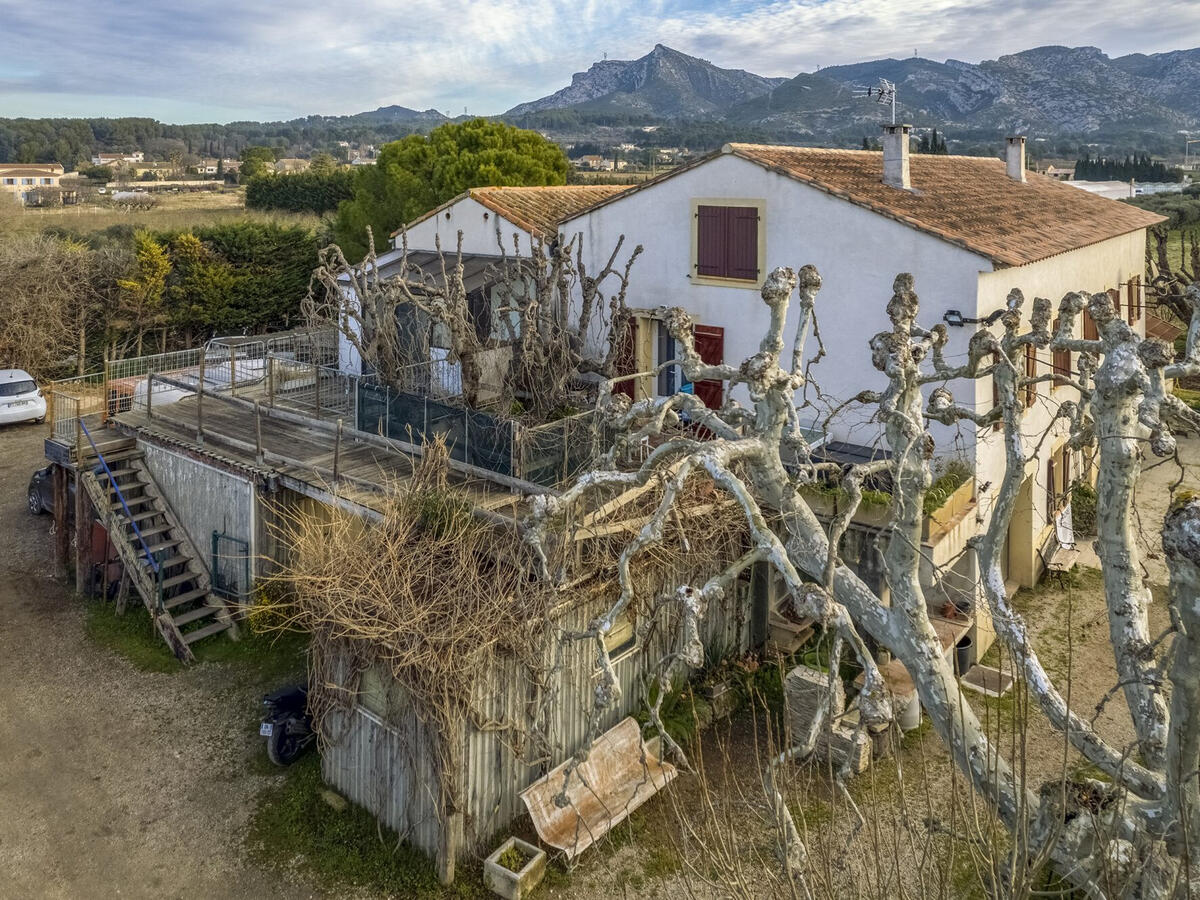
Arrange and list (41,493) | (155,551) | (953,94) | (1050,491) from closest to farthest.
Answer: (155,551)
(1050,491)
(41,493)
(953,94)

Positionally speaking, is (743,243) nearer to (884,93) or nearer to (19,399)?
(884,93)

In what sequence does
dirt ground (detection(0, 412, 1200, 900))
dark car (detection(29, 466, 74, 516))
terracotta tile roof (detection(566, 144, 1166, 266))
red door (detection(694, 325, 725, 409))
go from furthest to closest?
1. dark car (detection(29, 466, 74, 516))
2. red door (detection(694, 325, 725, 409))
3. terracotta tile roof (detection(566, 144, 1166, 266))
4. dirt ground (detection(0, 412, 1200, 900))

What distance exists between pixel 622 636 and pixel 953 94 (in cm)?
14086

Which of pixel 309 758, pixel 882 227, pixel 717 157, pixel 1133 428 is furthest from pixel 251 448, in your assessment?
pixel 1133 428

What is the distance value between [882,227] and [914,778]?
769 centimetres

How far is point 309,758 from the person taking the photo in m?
11.0

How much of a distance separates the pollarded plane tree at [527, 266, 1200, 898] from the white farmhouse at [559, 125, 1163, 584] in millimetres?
6211

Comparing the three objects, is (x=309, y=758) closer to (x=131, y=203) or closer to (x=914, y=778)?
(x=914, y=778)

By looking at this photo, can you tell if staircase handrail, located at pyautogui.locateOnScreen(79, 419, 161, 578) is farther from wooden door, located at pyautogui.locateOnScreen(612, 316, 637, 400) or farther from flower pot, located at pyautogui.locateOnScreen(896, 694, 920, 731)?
flower pot, located at pyautogui.locateOnScreen(896, 694, 920, 731)

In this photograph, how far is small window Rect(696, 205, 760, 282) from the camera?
14797 millimetres

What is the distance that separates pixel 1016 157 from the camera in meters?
20.3

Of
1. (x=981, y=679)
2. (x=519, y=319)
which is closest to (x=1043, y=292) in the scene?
(x=981, y=679)

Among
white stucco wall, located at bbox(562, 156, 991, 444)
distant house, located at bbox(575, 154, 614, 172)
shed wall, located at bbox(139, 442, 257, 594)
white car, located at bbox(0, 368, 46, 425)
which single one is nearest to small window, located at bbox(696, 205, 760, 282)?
white stucco wall, located at bbox(562, 156, 991, 444)

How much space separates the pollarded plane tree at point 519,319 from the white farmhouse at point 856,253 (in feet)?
1.95
